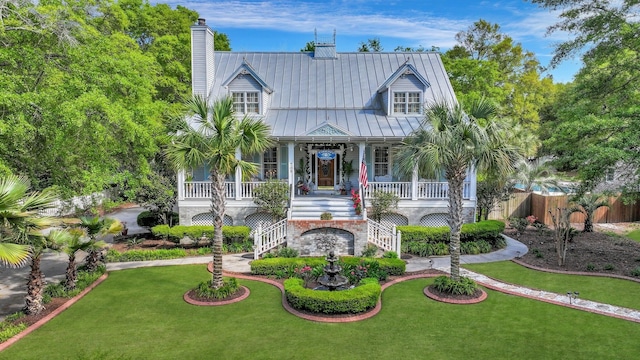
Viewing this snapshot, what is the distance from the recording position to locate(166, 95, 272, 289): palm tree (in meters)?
12.2

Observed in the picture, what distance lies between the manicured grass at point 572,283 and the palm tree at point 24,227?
15.1 meters

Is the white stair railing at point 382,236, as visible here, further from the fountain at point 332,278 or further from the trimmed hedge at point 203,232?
the trimmed hedge at point 203,232

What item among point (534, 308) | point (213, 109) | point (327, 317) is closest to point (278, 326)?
point (327, 317)

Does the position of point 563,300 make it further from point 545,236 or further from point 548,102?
point 548,102

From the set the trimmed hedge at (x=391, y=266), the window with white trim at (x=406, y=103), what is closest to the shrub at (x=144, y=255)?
the trimmed hedge at (x=391, y=266)

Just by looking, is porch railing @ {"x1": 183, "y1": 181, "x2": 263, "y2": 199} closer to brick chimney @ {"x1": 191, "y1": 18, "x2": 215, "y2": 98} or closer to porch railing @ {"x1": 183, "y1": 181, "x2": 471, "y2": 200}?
porch railing @ {"x1": 183, "y1": 181, "x2": 471, "y2": 200}

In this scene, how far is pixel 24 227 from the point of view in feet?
32.4

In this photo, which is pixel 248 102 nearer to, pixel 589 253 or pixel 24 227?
pixel 24 227

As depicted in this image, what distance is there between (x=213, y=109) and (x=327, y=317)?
7.31 metres

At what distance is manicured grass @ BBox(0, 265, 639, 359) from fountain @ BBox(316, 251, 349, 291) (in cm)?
153

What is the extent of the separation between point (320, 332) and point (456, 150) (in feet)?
22.6

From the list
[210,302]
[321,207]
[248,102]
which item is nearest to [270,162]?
[248,102]

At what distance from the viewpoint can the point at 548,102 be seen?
4359 cm

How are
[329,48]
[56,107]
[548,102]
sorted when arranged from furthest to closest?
[548,102] → [329,48] → [56,107]
